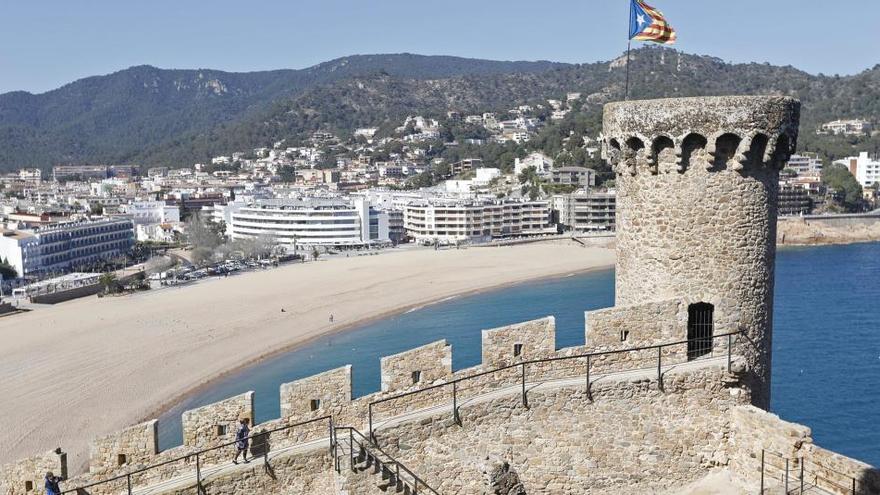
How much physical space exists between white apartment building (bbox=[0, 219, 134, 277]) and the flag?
71433mm

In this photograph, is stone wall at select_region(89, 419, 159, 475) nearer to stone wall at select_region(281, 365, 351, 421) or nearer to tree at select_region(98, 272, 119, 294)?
stone wall at select_region(281, 365, 351, 421)

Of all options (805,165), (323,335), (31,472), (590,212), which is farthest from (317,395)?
(805,165)

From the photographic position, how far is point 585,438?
375 inches

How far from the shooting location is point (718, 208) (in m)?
9.98

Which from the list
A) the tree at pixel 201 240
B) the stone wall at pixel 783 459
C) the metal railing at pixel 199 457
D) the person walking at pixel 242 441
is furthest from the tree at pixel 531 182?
the person walking at pixel 242 441

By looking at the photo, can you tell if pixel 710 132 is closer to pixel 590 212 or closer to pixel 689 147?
pixel 689 147

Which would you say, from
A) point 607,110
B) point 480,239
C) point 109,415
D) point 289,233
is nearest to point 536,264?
point 480,239

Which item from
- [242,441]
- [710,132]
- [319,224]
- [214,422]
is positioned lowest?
[319,224]

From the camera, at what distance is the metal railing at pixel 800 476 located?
8.41 metres

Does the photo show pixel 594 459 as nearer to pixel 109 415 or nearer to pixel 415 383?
pixel 415 383

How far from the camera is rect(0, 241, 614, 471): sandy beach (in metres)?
31.3

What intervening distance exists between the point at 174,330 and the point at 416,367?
39.5 metres

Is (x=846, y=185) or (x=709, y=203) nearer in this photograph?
(x=709, y=203)

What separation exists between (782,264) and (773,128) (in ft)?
235
